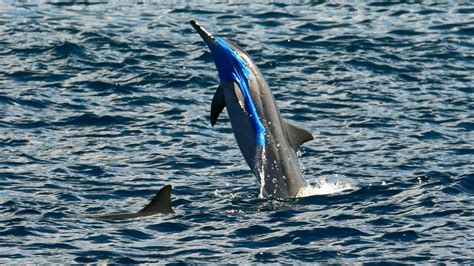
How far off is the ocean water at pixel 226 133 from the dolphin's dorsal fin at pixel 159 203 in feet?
0.48

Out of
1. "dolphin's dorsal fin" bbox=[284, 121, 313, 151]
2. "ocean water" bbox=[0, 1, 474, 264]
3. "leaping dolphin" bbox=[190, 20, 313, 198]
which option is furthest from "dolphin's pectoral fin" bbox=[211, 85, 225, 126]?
"ocean water" bbox=[0, 1, 474, 264]

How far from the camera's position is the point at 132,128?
24.7m

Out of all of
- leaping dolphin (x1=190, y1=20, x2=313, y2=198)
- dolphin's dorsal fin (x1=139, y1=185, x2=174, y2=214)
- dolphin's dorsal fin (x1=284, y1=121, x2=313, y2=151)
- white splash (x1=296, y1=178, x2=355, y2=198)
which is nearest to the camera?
dolphin's dorsal fin (x1=139, y1=185, x2=174, y2=214)

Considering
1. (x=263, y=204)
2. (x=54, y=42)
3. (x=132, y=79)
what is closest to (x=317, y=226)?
(x=263, y=204)

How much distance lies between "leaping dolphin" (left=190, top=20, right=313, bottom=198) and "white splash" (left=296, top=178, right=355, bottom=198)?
0.20 meters

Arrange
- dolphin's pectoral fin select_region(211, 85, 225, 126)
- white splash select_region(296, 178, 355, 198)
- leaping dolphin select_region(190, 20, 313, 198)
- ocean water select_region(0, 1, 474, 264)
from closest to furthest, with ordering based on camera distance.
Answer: ocean water select_region(0, 1, 474, 264)
leaping dolphin select_region(190, 20, 313, 198)
dolphin's pectoral fin select_region(211, 85, 225, 126)
white splash select_region(296, 178, 355, 198)

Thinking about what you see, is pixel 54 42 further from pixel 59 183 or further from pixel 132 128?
pixel 59 183

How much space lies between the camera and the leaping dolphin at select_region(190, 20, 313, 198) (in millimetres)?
18828

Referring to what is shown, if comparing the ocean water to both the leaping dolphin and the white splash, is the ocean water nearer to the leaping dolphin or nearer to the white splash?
the white splash

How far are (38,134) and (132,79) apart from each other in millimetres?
4360

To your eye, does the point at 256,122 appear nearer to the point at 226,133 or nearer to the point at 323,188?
the point at 323,188

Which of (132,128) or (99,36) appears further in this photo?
(99,36)

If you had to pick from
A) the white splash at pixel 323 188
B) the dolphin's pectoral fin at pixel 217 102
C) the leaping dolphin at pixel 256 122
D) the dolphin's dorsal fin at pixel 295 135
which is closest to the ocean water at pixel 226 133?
the white splash at pixel 323 188

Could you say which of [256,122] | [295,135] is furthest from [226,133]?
[256,122]
